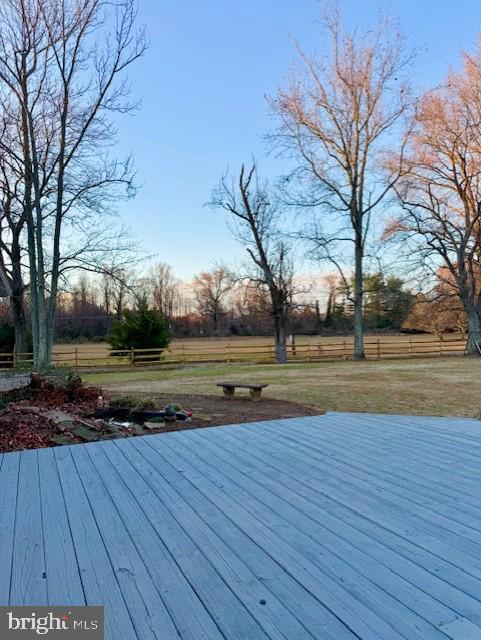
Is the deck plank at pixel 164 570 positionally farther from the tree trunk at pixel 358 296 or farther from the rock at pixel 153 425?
the tree trunk at pixel 358 296

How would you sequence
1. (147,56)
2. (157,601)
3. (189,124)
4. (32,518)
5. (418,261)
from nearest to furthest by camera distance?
(157,601)
(32,518)
(189,124)
(147,56)
(418,261)

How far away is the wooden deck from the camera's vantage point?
5.64 feet

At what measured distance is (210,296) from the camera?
41562 mm

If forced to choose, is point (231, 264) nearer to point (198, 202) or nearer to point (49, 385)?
point (198, 202)

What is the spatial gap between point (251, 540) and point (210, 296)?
39.4 m

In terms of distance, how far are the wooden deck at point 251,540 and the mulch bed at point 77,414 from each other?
0.59 meters

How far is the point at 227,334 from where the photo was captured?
124 feet

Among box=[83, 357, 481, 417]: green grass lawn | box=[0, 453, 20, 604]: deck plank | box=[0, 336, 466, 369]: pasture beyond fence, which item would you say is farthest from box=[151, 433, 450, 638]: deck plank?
box=[0, 336, 466, 369]: pasture beyond fence

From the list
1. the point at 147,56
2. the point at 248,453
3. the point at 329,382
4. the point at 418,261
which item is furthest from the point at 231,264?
the point at 248,453

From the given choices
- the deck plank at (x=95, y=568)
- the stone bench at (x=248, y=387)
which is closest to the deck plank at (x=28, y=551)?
the deck plank at (x=95, y=568)

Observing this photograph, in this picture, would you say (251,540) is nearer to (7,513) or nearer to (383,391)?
(7,513)

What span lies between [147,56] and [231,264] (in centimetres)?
1004

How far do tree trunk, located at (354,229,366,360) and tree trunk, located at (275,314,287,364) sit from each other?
3047 mm

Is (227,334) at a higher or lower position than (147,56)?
lower
